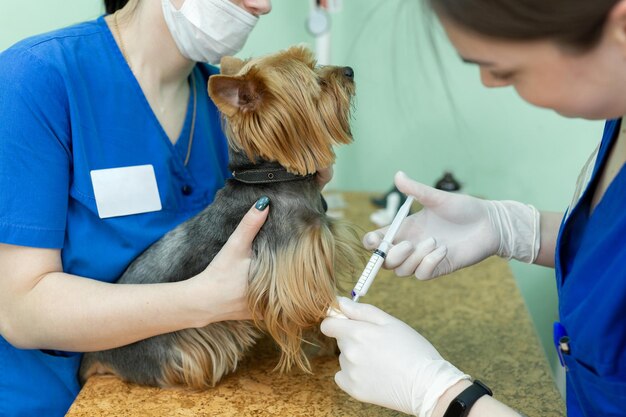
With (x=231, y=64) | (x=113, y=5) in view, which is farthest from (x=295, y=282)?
(x=113, y=5)

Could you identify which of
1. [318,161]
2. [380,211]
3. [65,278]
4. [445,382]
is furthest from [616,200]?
[380,211]

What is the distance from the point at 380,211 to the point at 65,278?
132cm

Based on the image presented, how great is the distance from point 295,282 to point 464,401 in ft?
1.38

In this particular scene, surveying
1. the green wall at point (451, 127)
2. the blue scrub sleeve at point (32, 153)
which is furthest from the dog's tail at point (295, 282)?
the green wall at point (451, 127)

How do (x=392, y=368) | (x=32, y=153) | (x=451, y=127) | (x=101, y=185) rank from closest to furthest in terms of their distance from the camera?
(x=392, y=368) < (x=32, y=153) < (x=101, y=185) < (x=451, y=127)

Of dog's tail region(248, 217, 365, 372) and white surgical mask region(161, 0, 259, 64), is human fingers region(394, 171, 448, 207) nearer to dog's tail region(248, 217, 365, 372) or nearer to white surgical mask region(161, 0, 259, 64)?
dog's tail region(248, 217, 365, 372)

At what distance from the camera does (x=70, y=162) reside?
117cm

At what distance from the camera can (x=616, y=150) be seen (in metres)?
0.96

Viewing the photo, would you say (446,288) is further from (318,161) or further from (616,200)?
(616,200)

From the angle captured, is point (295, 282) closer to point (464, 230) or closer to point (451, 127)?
point (464, 230)

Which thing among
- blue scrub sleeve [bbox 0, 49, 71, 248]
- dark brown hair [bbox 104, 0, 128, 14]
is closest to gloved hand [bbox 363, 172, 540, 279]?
blue scrub sleeve [bbox 0, 49, 71, 248]

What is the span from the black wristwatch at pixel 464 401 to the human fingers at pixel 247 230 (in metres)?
0.47

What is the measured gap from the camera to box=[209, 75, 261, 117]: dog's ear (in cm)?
100

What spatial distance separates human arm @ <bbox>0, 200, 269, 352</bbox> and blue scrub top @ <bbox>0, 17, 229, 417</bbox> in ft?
0.11
